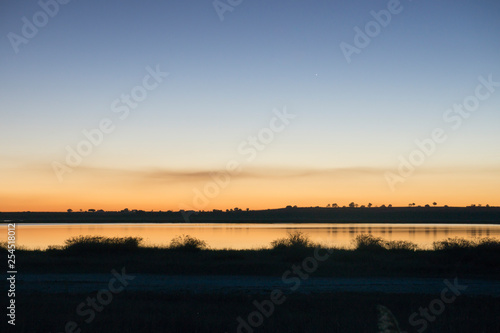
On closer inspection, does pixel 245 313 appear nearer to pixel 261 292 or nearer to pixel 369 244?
pixel 261 292

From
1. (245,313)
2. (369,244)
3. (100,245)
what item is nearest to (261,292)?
(245,313)

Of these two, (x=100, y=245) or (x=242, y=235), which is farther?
(x=242, y=235)

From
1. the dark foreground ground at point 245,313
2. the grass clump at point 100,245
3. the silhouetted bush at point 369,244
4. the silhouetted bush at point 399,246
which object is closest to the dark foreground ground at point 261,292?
the dark foreground ground at point 245,313

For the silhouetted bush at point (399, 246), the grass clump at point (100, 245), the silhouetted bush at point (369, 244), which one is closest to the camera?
the grass clump at point (100, 245)

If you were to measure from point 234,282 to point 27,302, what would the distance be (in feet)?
26.9

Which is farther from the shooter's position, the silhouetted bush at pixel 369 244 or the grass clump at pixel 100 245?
the silhouetted bush at pixel 369 244

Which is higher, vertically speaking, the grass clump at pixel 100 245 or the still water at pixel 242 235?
the grass clump at pixel 100 245

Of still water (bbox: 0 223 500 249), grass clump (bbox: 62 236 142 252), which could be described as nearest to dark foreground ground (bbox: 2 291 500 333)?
grass clump (bbox: 62 236 142 252)

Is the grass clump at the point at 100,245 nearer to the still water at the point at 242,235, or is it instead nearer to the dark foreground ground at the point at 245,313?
the still water at the point at 242,235

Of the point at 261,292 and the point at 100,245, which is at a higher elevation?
the point at 100,245

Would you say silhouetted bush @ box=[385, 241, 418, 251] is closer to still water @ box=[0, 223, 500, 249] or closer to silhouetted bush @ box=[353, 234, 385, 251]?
silhouetted bush @ box=[353, 234, 385, 251]

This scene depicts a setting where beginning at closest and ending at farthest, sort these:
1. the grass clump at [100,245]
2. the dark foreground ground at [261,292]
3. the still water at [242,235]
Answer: the dark foreground ground at [261,292] < the grass clump at [100,245] < the still water at [242,235]

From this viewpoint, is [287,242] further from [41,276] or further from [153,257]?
[41,276]

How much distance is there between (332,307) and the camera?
13.6 m
